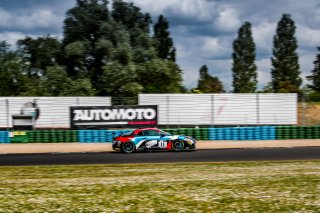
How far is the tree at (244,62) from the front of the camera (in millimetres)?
61781

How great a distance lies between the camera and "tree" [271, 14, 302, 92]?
60.9 meters

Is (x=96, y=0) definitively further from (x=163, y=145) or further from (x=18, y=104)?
(x=163, y=145)

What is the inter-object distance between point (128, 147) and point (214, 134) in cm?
916

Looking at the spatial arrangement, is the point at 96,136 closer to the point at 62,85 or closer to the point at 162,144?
the point at 162,144

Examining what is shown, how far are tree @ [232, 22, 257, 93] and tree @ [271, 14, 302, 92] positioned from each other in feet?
10.4

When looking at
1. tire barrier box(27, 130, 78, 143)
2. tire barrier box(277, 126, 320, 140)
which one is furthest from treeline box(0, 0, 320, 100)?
tire barrier box(277, 126, 320, 140)

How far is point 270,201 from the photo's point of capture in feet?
21.9

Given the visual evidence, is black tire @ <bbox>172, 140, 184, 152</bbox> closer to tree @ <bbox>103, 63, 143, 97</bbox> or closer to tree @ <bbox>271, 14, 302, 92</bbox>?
tree @ <bbox>103, 63, 143, 97</bbox>

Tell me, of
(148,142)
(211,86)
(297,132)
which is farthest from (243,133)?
(211,86)

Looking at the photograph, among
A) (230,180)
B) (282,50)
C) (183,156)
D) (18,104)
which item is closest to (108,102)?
(18,104)

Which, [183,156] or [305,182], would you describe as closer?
[305,182]

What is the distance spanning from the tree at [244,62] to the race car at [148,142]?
4401 cm

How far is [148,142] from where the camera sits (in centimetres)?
1853

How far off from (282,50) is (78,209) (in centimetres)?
5998
